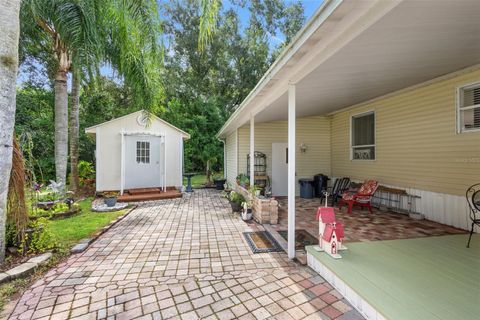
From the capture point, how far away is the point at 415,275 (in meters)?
2.65

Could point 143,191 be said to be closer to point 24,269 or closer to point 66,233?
point 66,233

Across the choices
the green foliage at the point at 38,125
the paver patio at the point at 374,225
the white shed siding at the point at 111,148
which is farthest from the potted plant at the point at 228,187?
the green foliage at the point at 38,125

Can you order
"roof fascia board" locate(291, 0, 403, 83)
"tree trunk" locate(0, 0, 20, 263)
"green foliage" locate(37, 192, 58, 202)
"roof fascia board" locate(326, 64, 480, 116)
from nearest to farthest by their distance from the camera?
"roof fascia board" locate(291, 0, 403, 83)
"tree trunk" locate(0, 0, 20, 263)
"roof fascia board" locate(326, 64, 480, 116)
"green foliage" locate(37, 192, 58, 202)

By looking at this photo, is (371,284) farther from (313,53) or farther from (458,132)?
(458,132)

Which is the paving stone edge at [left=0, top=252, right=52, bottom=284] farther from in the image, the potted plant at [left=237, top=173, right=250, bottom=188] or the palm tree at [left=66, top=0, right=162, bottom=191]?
the potted plant at [left=237, top=173, right=250, bottom=188]

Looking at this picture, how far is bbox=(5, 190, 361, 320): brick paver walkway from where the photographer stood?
7.68 feet

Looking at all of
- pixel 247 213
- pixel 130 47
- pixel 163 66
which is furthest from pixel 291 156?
pixel 163 66

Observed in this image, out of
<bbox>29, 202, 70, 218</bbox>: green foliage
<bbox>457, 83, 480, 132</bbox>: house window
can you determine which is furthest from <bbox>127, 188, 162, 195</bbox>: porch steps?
<bbox>457, 83, 480, 132</bbox>: house window

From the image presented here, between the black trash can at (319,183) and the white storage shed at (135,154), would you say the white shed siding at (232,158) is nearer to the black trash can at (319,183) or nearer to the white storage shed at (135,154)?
the white storage shed at (135,154)

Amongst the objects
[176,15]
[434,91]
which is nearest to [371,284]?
[434,91]

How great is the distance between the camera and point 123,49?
5.92 m

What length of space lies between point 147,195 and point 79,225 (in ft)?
11.1

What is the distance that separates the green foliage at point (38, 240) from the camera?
12.0ft

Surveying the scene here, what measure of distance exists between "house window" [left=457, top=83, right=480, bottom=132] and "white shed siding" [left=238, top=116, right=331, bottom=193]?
464cm
